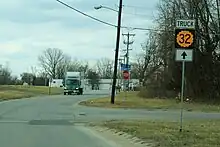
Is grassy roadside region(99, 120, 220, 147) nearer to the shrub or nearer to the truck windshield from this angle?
the shrub

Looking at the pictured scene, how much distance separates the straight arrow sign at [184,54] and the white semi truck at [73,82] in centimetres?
5825

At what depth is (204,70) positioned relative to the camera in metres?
47.5

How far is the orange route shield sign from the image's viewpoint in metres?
16.5

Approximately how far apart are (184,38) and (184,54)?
21.4 inches

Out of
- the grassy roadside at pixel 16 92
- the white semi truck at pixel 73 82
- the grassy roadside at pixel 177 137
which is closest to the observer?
the grassy roadside at pixel 177 137

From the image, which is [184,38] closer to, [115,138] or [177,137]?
[177,137]

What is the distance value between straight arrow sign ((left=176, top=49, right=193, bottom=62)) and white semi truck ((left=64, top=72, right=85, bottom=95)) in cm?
5825

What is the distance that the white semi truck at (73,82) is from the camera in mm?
74781

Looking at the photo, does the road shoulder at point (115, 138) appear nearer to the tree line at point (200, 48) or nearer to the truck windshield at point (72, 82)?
the tree line at point (200, 48)

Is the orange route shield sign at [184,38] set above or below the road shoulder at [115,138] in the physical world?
above

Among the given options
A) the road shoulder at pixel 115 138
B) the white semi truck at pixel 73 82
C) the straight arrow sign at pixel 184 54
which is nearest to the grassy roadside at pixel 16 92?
the white semi truck at pixel 73 82

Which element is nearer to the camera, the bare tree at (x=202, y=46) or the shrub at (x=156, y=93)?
the bare tree at (x=202, y=46)

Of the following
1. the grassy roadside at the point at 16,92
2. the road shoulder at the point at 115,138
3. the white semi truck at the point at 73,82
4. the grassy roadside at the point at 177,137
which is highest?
the white semi truck at the point at 73,82

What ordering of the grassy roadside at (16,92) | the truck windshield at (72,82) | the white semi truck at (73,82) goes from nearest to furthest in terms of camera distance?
the grassy roadside at (16,92) → the truck windshield at (72,82) → the white semi truck at (73,82)
